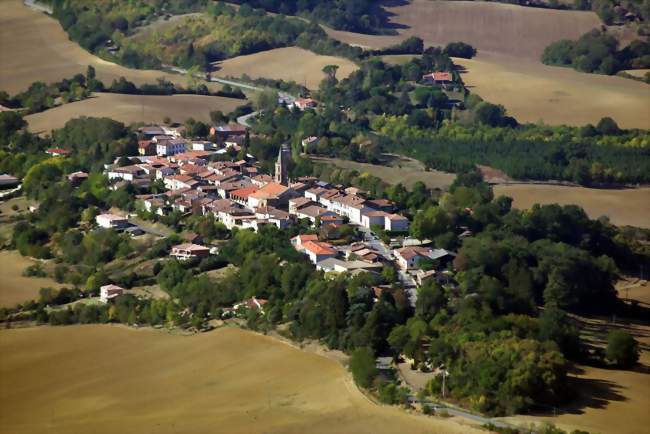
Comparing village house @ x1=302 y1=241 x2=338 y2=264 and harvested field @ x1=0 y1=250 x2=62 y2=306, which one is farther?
harvested field @ x1=0 y1=250 x2=62 y2=306

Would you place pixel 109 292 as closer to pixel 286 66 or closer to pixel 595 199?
pixel 595 199

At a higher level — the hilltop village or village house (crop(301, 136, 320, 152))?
the hilltop village

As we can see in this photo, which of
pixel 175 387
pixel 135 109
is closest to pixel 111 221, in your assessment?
pixel 175 387

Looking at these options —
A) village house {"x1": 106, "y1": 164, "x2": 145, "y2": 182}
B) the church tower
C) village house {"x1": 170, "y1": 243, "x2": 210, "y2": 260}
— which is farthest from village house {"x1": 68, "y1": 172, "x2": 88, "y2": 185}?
village house {"x1": 170, "y1": 243, "x2": 210, "y2": 260}

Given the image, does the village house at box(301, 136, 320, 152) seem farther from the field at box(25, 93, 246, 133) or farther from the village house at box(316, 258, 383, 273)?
the village house at box(316, 258, 383, 273)

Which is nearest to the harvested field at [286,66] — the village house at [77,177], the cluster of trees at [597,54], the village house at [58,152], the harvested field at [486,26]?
the harvested field at [486,26]
